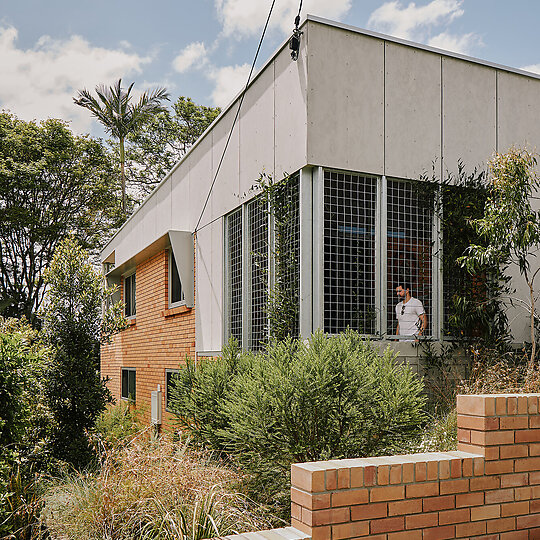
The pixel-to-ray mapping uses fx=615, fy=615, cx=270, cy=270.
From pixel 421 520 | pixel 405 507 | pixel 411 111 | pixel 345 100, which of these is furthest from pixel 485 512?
pixel 411 111

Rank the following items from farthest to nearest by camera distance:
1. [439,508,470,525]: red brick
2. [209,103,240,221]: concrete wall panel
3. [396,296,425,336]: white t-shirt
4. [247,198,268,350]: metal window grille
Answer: [209,103,240,221]: concrete wall panel < [247,198,268,350]: metal window grille < [396,296,425,336]: white t-shirt < [439,508,470,525]: red brick

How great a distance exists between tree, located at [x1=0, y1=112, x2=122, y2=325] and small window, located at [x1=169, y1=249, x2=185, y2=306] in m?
14.1

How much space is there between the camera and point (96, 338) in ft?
37.0

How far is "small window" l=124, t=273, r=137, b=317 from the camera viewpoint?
18.6m

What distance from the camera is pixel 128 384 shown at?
1852 centimetres

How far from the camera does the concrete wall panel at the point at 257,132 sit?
825 centimetres

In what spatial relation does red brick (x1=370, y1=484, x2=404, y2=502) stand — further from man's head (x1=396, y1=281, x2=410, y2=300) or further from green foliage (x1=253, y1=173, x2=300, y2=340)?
man's head (x1=396, y1=281, x2=410, y2=300)

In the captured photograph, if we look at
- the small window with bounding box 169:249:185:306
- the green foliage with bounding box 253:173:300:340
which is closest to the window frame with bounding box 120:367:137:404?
the small window with bounding box 169:249:185:306

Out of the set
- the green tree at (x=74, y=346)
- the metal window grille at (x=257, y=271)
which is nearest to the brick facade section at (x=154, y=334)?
the green tree at (x=74, y=346)

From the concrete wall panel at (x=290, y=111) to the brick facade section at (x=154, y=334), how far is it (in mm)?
4835

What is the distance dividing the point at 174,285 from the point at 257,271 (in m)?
5.05

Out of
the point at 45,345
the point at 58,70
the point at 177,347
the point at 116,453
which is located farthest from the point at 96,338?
the point at 58,70

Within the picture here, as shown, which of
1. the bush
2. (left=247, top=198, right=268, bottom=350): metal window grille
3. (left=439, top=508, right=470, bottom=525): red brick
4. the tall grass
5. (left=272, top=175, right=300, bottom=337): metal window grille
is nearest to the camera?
(left=439, top=508, right=470, bottom=525): red brick

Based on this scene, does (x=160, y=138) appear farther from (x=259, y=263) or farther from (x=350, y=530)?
(x=350, y=530)
